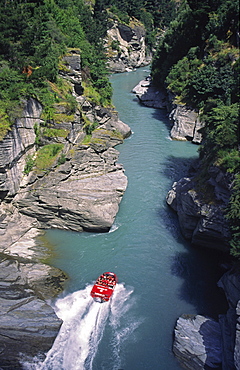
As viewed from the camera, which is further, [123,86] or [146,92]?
[123,86]

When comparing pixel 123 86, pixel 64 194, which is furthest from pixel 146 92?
pixel 64 194

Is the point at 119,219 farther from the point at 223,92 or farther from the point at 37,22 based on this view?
the point at 223,92

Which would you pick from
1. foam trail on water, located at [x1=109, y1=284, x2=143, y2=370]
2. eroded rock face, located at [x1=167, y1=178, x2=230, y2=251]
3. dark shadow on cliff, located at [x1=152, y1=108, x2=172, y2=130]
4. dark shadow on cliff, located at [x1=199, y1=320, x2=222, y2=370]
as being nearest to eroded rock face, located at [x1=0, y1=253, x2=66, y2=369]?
foam trail on water, located at [x1=109, y1=284, x2=143, y2=370]

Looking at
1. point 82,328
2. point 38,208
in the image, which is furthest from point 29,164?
point 82,328

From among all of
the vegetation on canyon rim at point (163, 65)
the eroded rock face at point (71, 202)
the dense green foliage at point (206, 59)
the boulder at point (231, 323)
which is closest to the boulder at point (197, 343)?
the boulder at point (231, 323)

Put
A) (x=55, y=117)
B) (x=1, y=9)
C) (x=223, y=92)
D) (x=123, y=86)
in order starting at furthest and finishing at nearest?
(x=123, y=86), (x=223, y=92), (x=55, y=117), (x=1, y=9)

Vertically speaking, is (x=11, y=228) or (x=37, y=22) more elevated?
(x=37, y=22)

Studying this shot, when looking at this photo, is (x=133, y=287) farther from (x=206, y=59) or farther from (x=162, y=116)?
(x=162, y=116)

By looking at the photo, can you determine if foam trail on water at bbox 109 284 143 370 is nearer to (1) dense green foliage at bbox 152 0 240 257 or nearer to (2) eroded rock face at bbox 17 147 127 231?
(2) eroded rock face at bbox 17 147 127 231
